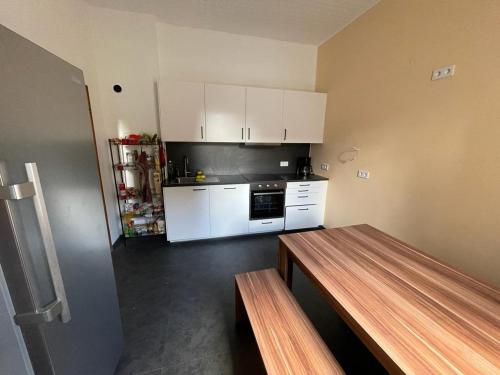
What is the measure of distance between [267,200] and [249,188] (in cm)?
35

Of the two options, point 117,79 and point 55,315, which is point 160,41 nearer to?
point 117,79

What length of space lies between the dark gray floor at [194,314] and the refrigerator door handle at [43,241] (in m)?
0.93

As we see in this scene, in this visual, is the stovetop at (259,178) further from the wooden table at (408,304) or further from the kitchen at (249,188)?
the wooden table at (408,304)

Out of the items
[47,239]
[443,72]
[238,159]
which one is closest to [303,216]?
[238,159]

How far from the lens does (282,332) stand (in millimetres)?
1063

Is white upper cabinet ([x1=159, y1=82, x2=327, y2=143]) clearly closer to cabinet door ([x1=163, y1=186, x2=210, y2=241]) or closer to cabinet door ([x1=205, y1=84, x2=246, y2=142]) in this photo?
cabinet door ([x1=205, y1=84, x2=246, y2=142])

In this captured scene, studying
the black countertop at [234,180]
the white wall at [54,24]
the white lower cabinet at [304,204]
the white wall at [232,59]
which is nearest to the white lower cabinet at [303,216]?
the white lower cabinet at [304,204]

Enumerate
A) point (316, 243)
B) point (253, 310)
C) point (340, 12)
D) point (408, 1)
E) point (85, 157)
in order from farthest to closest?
1. point (340, 12)
2. point (408, 1)
3. point (316, 243)
4. point (253, 310)
5. point (85, 157)

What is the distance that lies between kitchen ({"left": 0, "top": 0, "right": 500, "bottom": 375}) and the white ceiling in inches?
1.0

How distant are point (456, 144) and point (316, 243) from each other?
1.40 m

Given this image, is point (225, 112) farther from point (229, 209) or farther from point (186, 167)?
point (229, 209)

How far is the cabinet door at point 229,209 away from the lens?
2842 millimetres

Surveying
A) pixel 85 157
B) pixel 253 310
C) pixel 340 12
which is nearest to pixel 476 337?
pixel 253 310

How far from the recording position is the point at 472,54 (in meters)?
1.50
